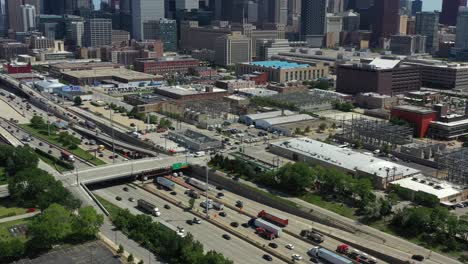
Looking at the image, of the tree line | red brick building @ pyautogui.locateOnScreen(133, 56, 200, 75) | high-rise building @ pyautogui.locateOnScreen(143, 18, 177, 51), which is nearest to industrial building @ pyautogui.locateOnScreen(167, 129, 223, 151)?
the tree line

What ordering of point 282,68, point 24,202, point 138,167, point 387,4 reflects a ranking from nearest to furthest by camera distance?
point 24,202, point 138,167, point 282,68, point 387,4

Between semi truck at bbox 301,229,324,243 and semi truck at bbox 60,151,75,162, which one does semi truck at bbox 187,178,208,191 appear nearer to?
semi truck at bbox 301,229,324,243

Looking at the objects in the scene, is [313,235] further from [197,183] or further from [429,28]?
[429,28]

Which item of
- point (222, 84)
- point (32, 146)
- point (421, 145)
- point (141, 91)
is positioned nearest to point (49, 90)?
point (141, 91)

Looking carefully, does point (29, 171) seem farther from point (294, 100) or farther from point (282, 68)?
point (282, 68)

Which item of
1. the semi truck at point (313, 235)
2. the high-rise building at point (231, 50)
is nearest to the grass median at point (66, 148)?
the semi truck at point (313, 235)

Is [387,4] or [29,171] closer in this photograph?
[29,171]

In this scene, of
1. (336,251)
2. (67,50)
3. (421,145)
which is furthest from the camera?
(67,50)
